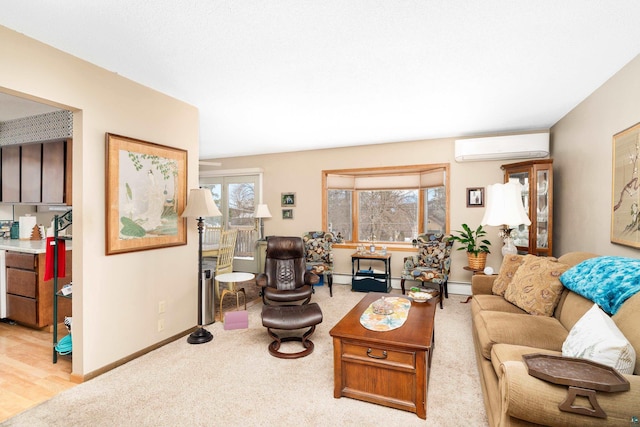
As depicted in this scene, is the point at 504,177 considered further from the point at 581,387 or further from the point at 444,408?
the point at 581,387

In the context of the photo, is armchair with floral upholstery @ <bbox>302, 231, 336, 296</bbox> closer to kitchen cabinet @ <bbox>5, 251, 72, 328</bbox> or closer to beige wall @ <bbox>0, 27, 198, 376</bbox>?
beige wall @ <bbox>0, 27, 198, 376</bbox>

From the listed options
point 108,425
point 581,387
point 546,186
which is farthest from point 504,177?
point 108,425

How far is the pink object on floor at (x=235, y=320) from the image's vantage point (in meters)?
3.53

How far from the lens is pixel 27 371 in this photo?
2613mm

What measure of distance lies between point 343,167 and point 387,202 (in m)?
1.03

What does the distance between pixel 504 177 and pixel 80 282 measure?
525cm

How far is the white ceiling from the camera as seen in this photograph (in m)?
1.84

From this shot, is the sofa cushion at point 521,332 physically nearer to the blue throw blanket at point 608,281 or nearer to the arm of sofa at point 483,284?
the blue throw blanket at point 608,281

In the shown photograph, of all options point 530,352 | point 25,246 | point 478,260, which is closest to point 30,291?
point 25,246

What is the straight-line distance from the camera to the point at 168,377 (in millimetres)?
2520

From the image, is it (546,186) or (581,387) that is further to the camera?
(546,186)

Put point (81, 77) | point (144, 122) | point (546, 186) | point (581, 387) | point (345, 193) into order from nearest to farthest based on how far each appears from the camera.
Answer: point (581, 387), point (81, 77), point (144, 122), point (546, 186), point (345, 193)

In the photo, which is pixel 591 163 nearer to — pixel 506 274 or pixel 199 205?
pixel 506 274

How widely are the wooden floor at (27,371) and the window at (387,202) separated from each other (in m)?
4.14
